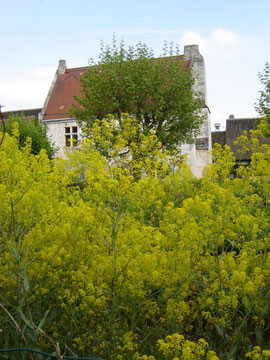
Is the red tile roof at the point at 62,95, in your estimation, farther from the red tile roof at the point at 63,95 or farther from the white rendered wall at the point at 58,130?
the white rendered wall at the point at 58,130

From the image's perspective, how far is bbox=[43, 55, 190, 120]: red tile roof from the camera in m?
28.1

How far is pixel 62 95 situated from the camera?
28.8 meters

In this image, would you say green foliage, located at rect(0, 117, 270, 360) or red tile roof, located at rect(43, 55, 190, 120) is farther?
red tile roof, located at rect(43, 55, 190, 120)

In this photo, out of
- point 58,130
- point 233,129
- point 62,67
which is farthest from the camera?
point 233,129

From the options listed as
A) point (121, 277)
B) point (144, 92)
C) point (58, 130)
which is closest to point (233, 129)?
point (58, 130)

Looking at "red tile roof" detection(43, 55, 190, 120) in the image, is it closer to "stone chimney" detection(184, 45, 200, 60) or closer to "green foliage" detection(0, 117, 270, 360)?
"stone chimney" detection(184, 45, 200, 60)

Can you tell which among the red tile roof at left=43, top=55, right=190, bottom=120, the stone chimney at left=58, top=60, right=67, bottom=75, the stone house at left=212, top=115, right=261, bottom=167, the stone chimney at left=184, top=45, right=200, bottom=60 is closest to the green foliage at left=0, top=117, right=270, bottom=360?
the red tile roof at left=43, top=55, right=190, bottom=120

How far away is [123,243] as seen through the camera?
12.4 feet

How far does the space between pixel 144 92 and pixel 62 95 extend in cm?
1247

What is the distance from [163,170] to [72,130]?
2209cm

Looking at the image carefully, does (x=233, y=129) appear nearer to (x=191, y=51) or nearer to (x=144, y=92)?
(x=191, y=51)

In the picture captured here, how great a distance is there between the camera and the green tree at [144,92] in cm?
1786

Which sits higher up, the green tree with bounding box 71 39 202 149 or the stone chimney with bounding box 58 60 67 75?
the stone chimney with bounding box 58 60 67 75

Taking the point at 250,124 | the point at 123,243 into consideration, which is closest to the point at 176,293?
the point at 123,243
